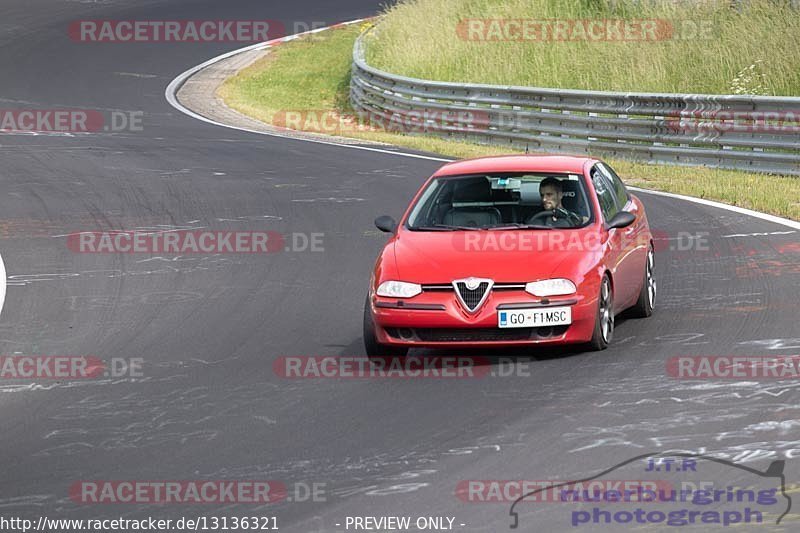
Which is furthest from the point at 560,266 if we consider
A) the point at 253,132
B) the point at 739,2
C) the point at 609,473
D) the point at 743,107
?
the point at 739,2

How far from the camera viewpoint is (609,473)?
24.7ft

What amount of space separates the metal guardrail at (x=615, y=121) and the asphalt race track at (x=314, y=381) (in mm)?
2787

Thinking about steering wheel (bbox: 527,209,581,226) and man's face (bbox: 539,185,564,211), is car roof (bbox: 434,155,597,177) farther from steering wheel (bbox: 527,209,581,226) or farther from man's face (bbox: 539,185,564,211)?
steering wheel (bbox: 527,209,581,226)

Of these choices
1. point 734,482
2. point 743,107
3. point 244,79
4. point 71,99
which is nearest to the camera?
point 734,482

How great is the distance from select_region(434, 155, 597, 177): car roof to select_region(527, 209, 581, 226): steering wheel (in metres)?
0.43

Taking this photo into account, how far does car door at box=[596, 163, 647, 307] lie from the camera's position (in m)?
11.5

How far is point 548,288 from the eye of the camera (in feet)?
34.2

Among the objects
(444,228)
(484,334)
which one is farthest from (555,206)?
(484,334)

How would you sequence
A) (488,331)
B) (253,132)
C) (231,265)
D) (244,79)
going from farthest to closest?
(244,79) < (253,132) < (231,265) < (488,331)

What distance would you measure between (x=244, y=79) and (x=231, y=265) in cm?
2598

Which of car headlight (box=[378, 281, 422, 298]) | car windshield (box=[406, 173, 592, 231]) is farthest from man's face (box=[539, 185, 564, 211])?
car headlight (box=[378, 281, 422, 298])

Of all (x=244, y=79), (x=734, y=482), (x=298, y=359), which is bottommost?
(x=244, y=79)

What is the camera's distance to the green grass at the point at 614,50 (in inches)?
1128

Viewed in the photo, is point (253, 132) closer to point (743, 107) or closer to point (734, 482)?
point (743, 107)
